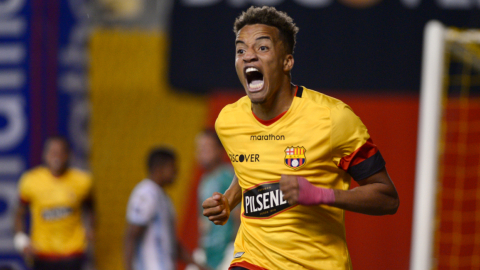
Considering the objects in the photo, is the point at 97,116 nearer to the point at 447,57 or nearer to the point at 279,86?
the point at 447,57

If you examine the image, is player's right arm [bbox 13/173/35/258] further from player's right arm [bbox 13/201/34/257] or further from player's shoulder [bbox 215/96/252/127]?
player's shoulder [bbox 215/96/252/127]

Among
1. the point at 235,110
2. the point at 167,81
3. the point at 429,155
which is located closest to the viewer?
the point at 235,110

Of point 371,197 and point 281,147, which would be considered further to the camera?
point 281,147

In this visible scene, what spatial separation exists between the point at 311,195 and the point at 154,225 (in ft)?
9.83

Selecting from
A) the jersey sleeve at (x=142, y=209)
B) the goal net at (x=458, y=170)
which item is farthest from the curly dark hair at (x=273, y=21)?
the goal net at (x=458, y=170)

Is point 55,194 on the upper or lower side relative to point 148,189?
lower

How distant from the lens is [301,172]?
260cm

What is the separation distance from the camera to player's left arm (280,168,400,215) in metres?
2.24

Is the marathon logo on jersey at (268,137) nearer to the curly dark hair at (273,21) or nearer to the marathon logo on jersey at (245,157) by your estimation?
the marathon logo on jersey at (245,157)

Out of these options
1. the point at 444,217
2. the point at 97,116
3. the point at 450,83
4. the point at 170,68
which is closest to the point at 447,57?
the point at 450,83

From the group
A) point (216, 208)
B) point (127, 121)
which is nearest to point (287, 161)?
point (216, 208)

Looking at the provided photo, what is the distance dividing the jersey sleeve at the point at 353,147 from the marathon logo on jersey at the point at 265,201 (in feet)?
1.04

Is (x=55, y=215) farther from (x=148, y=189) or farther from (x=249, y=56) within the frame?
(x=249, y=56)

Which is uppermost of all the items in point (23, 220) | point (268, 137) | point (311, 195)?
point (268, 137)
